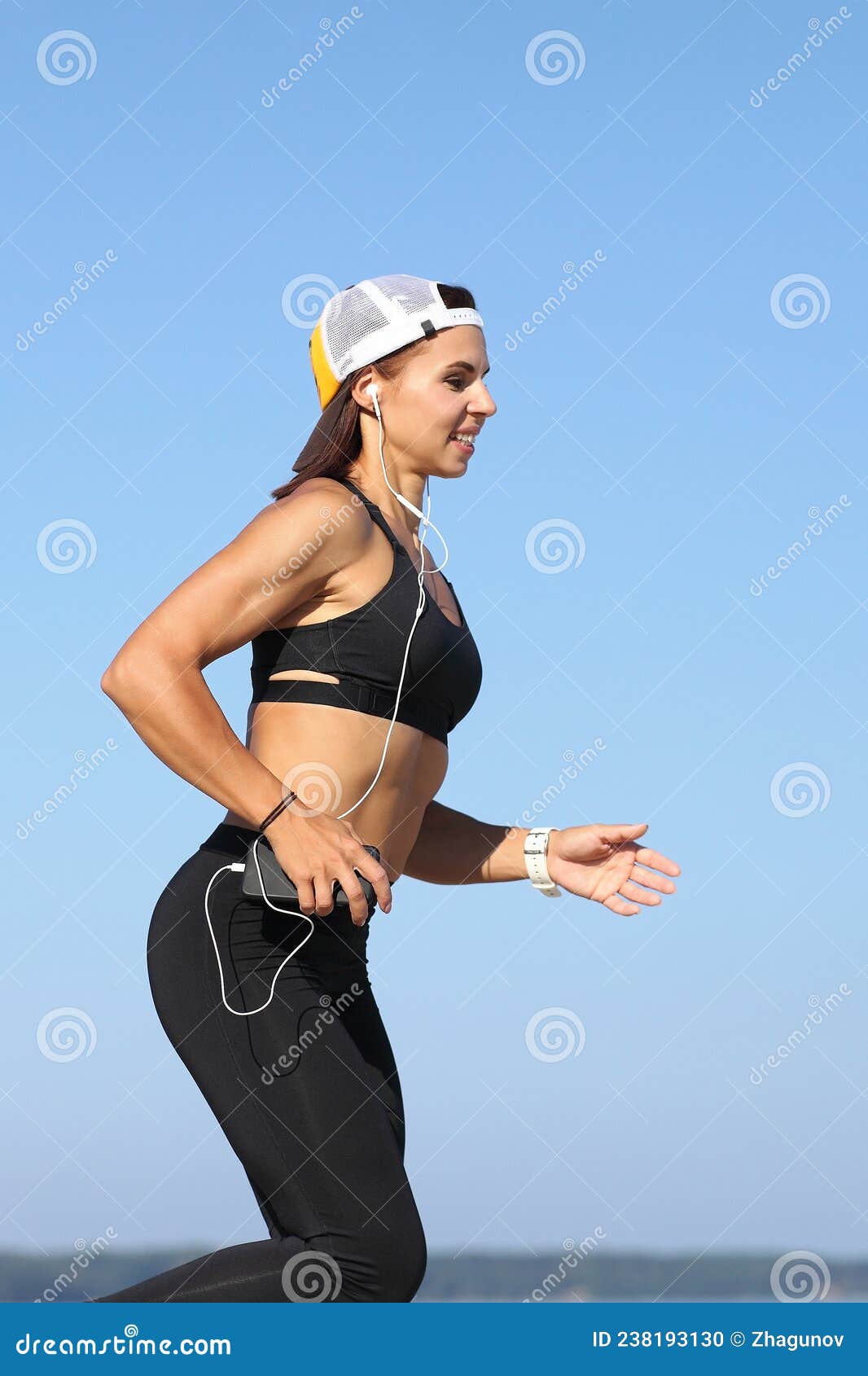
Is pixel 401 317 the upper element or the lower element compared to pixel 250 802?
upper

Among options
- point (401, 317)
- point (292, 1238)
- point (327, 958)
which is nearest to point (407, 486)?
point (401, 317)

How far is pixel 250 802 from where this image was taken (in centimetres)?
305

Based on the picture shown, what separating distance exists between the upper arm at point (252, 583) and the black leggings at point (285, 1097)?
47 cm

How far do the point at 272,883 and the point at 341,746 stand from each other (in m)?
0.38

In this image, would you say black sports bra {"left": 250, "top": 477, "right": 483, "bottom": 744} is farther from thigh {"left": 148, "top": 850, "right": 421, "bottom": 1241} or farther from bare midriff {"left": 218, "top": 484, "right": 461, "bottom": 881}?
thigh {"left": 148, "top": 850, "right": 421, "bottom": 1241}

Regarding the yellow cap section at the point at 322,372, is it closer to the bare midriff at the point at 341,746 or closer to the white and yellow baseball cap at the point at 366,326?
the white and yellow baseball cap at the point at 366,326

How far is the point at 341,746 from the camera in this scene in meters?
3.29

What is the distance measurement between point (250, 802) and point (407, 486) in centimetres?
110

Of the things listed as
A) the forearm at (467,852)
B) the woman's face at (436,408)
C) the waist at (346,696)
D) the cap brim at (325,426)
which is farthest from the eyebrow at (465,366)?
the forearm at (467,852)

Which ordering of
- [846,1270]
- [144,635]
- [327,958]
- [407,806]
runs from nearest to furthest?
[144,635], [327,958], [407,806], [846,1270]

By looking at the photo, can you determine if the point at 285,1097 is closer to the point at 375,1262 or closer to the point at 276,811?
the point at 375,1262

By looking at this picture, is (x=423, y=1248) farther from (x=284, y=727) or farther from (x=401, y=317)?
(x=401, y=317)

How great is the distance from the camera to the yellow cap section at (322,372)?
151 inches

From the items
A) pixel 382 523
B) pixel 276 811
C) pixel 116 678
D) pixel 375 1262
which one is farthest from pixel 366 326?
pixel 375 1262
